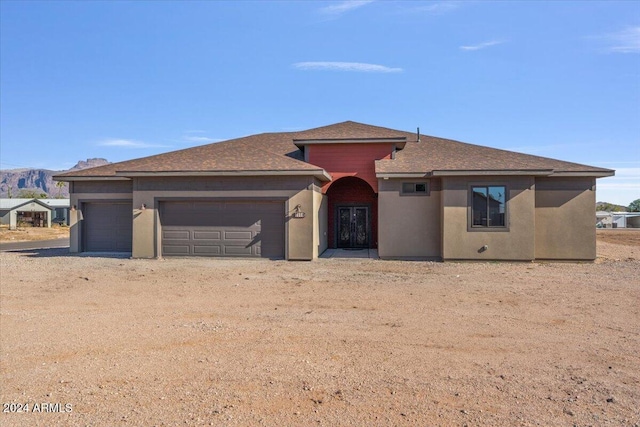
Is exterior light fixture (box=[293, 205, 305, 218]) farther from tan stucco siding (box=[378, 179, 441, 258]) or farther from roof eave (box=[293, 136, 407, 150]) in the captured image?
roof eave (box=[293, 136, 407, 150])

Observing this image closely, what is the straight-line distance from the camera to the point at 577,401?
14.8 feet

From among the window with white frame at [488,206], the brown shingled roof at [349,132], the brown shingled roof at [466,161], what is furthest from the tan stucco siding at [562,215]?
the brown shingled roof at [349,132]

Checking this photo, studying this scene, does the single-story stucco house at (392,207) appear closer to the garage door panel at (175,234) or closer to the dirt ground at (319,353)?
the garage door panel at (175,234)

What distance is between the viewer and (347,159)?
64.9 feet

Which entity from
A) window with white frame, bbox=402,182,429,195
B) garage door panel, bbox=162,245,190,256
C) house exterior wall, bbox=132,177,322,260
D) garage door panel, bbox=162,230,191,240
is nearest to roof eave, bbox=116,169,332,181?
house exterior wall, bbox=132,177,322,260

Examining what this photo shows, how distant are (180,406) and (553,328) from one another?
587 centimetres

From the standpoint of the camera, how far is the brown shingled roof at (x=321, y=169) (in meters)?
16.7

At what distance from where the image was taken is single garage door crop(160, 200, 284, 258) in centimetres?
1714

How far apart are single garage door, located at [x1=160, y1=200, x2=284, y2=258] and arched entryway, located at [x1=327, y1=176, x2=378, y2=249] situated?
5268 millimetres

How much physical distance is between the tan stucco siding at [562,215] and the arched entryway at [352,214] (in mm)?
7337

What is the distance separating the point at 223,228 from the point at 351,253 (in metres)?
5.71

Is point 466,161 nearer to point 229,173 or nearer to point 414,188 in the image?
point 414,188

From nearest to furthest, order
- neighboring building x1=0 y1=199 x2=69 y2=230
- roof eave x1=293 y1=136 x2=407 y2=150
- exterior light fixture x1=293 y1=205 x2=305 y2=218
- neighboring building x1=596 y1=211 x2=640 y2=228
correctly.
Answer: exterior light fixture x1=293 y1=205 x2=305 y2=218 → roof eave x1=293 y1=136 x2=407 y2=150 → neighboring building x1=0 y1=199 x2=69 y2=230 → neighboring building x1=596 y1=211 x2=640 y2=228

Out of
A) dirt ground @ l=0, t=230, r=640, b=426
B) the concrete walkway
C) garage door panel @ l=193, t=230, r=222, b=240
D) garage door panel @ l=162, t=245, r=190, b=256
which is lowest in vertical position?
dirt ground @ l=0, t=230, r=640, b=426
